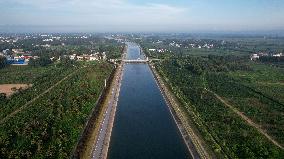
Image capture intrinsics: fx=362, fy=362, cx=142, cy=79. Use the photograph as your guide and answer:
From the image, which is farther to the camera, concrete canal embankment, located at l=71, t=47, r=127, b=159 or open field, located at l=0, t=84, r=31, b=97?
open field, located at l=0, t=84, r=31, b=97

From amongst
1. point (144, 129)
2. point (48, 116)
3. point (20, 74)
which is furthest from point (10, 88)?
point (144, 129)

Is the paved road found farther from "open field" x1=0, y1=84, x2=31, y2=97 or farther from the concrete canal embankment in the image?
"open field" x1=0, y1=84, x2=31, y2=97

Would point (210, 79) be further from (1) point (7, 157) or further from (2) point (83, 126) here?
(1) point (7, 157)

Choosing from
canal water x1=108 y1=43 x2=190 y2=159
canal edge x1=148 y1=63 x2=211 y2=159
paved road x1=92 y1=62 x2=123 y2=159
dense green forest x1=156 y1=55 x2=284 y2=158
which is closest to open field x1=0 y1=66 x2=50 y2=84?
paved road x1=92 y1=62 x2=123 y2=159

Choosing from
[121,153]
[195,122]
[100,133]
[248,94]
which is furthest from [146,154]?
[248,94]

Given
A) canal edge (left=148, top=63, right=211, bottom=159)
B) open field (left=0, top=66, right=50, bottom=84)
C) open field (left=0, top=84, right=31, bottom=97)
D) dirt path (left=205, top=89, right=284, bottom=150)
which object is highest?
dirt path (left=205, top=89, right=284, bottom=150)

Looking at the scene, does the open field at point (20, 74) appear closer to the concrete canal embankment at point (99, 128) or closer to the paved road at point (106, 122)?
the paved road at point (106, 122)

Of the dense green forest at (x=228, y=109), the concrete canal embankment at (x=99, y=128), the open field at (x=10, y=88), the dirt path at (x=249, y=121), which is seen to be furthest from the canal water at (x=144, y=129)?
the open field at (x=10, y=88)

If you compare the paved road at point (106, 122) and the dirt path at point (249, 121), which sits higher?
the dirt path at point (249, 121)
